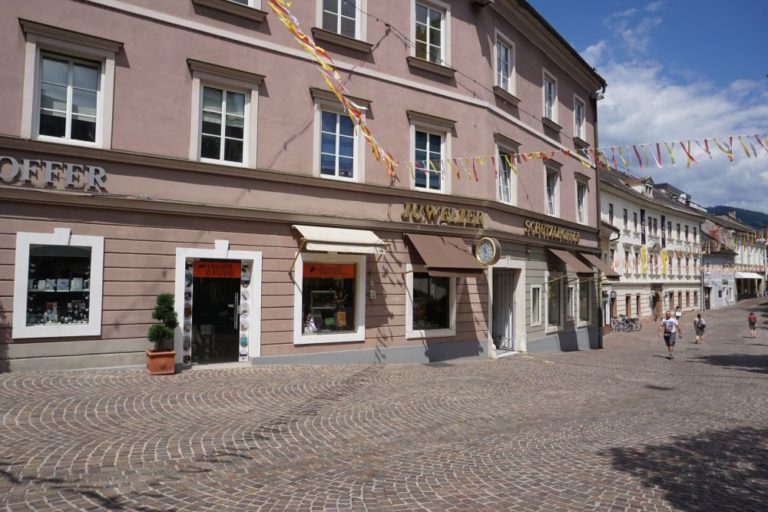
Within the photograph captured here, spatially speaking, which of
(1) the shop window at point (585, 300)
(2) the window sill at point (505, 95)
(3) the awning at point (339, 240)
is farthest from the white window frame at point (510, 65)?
(1) the shop window at point (585, 300)

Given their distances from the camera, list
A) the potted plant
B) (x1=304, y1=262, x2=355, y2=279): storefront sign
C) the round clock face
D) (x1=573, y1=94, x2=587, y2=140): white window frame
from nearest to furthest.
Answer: the potted plant, (x1=304, y1=262, x2=355, y2=279): storefront sign, the round clock face, (x1=573, y1=94, x2=587, y2=140): white window frame

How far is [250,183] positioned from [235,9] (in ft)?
12.4

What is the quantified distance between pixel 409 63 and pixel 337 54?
7.25 feet

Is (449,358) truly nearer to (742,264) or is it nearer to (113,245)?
(113,245)

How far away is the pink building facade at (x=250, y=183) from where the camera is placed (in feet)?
29.6

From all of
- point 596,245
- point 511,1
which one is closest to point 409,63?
point 511,1

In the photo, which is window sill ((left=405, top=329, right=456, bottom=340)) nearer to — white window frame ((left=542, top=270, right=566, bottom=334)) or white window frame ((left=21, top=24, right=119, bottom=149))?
white window frame ((left=542, top=270, right=566, bottom=334))

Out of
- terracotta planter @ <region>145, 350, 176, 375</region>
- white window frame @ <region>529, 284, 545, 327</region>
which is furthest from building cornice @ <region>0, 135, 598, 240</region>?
white window frame @ <region>529, 284, 545, 327</region>

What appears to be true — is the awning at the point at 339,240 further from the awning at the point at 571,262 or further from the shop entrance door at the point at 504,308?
the awning at the point at 571,262

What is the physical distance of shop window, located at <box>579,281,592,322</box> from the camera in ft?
71.0

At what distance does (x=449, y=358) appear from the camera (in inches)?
546

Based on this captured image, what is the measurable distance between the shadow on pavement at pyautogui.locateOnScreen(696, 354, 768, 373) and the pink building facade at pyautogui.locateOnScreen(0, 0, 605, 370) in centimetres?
654

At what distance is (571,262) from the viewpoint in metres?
18.5

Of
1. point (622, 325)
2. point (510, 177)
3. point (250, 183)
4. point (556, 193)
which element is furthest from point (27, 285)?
point (622, 325)
